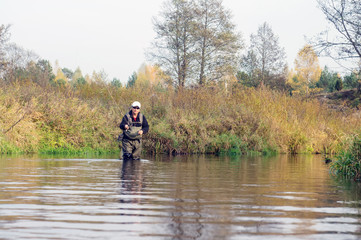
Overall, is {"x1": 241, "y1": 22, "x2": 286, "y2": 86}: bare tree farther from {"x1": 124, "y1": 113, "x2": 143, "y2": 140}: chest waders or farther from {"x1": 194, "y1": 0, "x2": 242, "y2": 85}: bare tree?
{"x1": 124, "y1": 113, "x2": 143, "y2": 140}: chest waders

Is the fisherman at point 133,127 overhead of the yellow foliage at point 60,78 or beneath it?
beneath

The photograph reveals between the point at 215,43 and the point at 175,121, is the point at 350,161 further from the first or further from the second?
the point at 215,43

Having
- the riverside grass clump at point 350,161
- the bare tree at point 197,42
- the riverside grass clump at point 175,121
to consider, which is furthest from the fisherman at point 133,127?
the bare tree at point 197,42

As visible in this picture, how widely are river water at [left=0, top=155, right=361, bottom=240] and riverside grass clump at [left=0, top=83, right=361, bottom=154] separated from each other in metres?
12.5

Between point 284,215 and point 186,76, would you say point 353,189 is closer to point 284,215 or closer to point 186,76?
point 284,215

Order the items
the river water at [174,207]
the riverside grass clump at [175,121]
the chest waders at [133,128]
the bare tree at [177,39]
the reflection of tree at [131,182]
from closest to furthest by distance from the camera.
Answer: the river water at [174,207] < the reflection of tree at [131,182] < the chest waders at [133,128] < the riverside grass clump at [175,121] < the bare tree at [177,39]

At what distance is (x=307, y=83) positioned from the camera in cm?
8156

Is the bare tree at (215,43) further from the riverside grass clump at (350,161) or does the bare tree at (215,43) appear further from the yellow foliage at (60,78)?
the riverside grass clump at (350,161)

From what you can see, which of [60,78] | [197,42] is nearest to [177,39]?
[197,42]

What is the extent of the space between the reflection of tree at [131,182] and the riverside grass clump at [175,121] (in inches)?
364

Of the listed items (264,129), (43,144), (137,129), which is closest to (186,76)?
(264,129)

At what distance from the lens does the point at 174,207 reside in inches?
299

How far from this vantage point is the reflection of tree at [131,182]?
9.21m

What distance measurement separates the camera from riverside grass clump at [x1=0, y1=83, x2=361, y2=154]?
83.6ft
